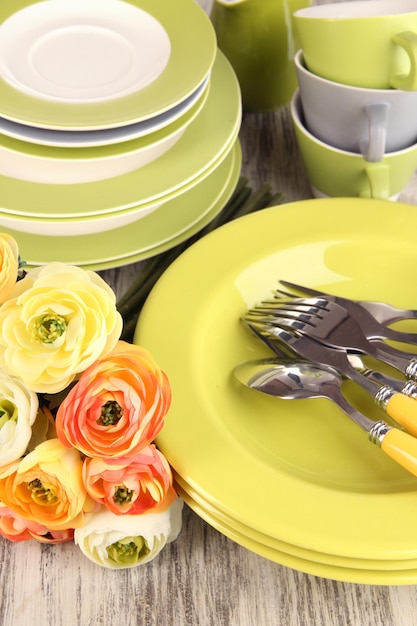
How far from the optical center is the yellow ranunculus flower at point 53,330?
47 centimetres

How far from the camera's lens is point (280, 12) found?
2.87 ft

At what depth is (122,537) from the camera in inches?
20.8

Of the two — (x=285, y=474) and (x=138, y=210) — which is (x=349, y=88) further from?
(x=285, y=474)

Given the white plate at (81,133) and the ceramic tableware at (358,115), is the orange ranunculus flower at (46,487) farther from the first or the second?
the ceramic tableware at (358,115)

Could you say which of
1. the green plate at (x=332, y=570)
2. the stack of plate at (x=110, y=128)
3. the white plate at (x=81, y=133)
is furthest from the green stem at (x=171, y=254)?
the green plate at (x=332, y=570)

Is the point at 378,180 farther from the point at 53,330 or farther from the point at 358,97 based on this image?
the point at 53,330

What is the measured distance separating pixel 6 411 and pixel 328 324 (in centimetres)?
28

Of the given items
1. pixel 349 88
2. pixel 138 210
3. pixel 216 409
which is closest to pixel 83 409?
pixel 216 409

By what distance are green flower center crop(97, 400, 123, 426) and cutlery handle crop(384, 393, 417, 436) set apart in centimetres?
20

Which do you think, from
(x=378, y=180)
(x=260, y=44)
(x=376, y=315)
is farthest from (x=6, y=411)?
(x=260, y=44)

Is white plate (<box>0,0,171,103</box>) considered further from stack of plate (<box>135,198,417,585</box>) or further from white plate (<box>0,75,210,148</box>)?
stack of plate (<box>135,198,417,585</box>)

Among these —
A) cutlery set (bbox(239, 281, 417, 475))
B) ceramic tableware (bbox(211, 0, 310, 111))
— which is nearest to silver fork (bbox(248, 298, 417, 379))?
cutlery set (bbox(239, 281, 417, 475))

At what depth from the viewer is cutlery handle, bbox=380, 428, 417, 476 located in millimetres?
527

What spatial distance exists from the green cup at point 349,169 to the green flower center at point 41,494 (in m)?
0.44
